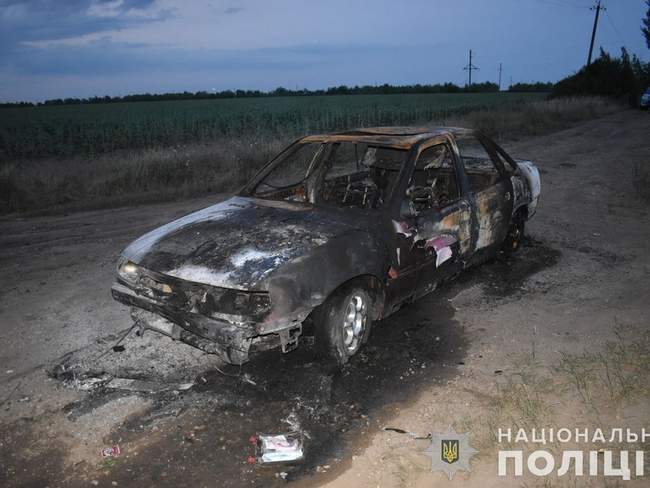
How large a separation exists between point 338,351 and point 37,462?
6.28 ft

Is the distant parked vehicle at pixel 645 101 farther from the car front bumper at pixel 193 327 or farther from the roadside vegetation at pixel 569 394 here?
the car front bumper at pixel 193 327

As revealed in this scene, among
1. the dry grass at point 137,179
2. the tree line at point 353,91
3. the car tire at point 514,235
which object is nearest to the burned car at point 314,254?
the car tire at point 514,235

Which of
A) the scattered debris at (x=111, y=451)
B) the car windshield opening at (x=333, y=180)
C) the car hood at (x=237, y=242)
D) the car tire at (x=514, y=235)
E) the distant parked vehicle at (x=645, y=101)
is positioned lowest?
the scattered debris at (x=111, y=451)

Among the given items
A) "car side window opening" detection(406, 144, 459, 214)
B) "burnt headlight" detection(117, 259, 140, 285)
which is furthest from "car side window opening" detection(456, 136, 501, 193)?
"burnt headlight" detection(117, 259, 140, 285)

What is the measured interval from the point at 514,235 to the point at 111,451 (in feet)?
15.2

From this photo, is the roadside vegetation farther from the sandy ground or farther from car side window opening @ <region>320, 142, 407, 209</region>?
car side window opening @ <region>320, 142, 407, 209</region>

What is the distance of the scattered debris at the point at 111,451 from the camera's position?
9.19ft

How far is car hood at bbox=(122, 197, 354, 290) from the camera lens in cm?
320

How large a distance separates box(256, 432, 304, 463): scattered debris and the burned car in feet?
1.79

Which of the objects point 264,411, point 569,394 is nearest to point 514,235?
point 569,394

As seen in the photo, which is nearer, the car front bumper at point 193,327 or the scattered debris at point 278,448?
the scattered debris at point 278,448

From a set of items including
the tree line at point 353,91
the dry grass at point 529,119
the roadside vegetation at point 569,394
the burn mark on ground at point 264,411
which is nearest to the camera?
the burn mark on ground at point 264,411

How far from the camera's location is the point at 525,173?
5.67m

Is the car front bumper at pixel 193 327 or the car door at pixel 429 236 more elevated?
the car door at pixel 429 236
